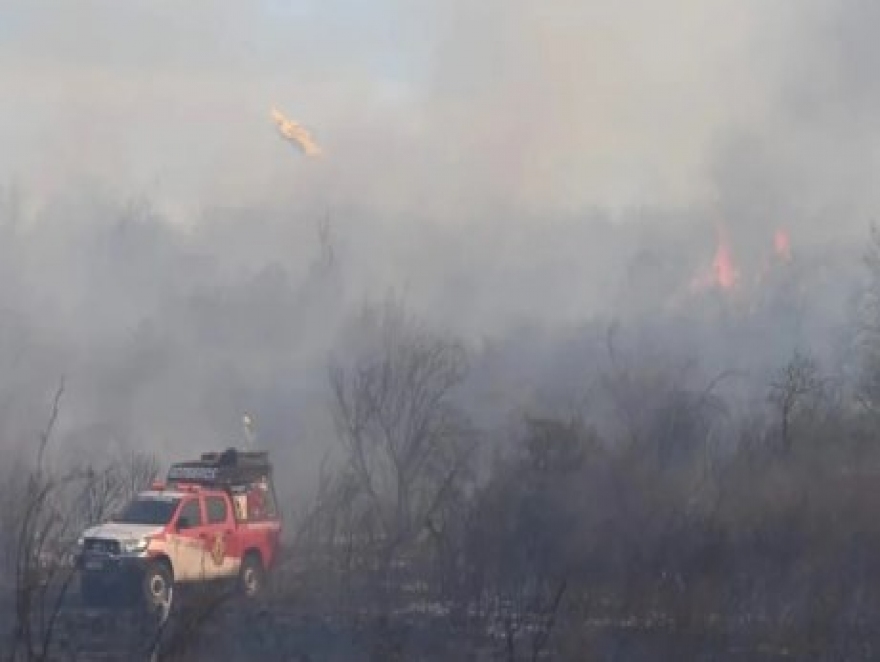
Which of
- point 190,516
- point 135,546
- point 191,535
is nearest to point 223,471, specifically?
point 190,516

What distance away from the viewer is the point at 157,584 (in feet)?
60.4

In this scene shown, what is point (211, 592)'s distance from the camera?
902cm

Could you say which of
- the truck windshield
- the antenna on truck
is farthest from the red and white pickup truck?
the antenna on truck

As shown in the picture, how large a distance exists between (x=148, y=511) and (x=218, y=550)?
1.05 m

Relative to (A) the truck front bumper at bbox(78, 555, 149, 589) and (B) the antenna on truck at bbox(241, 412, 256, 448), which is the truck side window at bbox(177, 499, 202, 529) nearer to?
(A) the truck front bumper at bbox(78, 555, 149, 589)

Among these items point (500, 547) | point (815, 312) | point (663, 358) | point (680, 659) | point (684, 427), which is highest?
point (815, 312)

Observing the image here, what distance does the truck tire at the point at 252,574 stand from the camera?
63.3 ft

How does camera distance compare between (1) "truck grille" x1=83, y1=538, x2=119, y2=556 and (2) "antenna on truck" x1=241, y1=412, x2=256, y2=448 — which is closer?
(1) "truck grille" x1=83, y1=538, x2=119, y2=556

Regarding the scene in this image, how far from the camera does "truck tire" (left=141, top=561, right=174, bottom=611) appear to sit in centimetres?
1803

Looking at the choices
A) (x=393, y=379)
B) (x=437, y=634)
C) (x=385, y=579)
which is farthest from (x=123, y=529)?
(x=393, y=379)

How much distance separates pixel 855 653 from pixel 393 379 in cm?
2068

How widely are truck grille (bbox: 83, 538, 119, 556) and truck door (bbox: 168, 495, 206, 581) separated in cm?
72

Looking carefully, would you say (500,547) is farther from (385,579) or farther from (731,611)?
(731,611)

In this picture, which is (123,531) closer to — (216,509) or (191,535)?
(191,535)
